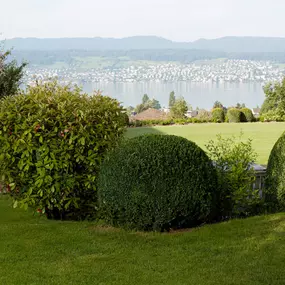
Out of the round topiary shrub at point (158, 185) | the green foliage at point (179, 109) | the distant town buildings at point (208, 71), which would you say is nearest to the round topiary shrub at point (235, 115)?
the green foliage at point (179, 109)

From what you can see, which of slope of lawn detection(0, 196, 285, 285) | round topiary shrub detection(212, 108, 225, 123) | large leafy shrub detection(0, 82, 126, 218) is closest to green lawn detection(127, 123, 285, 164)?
round topiary shrub detection(212, 108, 225, 123)

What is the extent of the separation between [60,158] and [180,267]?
2088 millimetres

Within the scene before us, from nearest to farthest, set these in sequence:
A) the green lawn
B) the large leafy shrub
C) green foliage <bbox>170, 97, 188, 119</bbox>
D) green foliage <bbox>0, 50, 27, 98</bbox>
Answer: the large leafy shrub → green foliage <bbox>0, 50, 27, 98</bbox> → the green lawn → green foliage <bbox>170, 97, 188, 119</bbox>

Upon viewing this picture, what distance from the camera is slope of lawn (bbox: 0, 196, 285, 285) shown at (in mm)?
3877

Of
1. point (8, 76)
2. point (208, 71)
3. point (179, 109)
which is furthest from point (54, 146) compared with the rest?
point (208, 71)

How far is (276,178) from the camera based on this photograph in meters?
5.73

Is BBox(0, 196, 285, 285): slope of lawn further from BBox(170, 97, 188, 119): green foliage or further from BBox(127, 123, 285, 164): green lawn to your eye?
BBox(170, 97, 188, 119): green foliage

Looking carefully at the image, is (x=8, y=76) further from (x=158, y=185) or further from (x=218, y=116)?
(x=218, y=116)

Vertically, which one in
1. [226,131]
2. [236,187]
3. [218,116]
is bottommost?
[226,131]

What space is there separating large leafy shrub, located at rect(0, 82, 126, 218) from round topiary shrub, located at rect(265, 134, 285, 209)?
71.7 inches

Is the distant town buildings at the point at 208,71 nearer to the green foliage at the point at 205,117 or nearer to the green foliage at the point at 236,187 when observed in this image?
the green foliage at the point at 205,117

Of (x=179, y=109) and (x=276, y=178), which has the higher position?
(x=276, y=178)

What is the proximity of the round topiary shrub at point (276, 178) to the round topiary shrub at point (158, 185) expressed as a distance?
95 cm

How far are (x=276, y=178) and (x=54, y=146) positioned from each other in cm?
258
